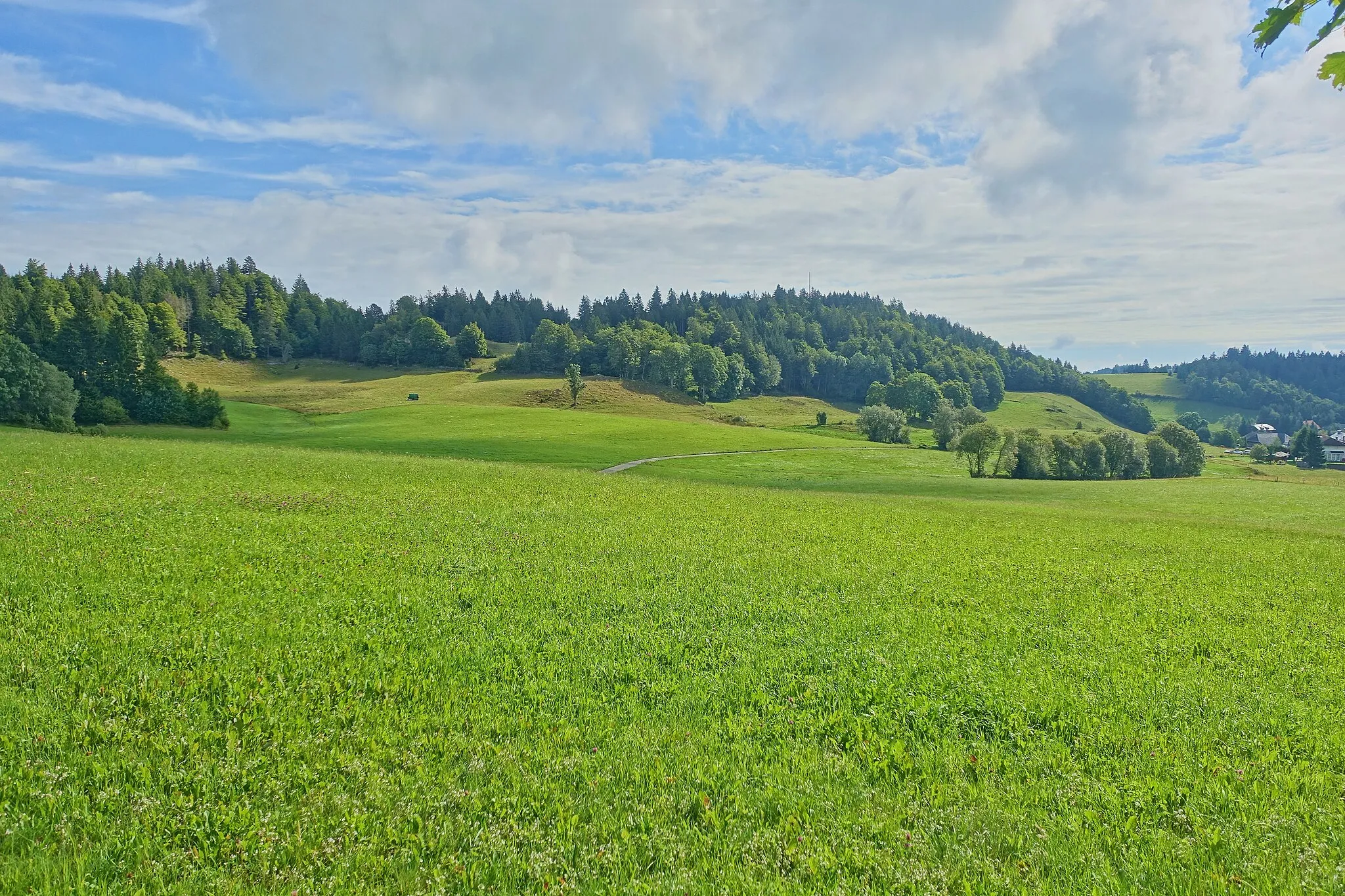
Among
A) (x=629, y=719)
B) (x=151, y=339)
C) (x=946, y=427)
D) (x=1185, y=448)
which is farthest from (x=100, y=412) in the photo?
(x=1185, y=448)

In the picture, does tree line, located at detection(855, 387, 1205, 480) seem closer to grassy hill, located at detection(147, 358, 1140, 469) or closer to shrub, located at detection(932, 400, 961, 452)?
shrub, located at detection(932, 400, 961, 452)

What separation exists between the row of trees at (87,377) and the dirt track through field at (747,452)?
51599 millimetres

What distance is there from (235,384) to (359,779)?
516ft

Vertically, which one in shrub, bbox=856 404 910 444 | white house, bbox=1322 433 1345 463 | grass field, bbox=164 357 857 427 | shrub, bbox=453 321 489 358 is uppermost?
shrub, bbox=453 321 489 358

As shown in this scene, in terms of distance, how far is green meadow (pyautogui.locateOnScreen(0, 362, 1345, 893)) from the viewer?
640 centimetres

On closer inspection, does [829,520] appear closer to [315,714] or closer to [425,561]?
[425,561]

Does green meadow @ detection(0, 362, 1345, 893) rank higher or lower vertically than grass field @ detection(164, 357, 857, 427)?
lower

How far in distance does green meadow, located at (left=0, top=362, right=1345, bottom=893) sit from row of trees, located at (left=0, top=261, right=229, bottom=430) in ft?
173

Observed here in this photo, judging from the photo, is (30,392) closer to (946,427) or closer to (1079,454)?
(1079,454)

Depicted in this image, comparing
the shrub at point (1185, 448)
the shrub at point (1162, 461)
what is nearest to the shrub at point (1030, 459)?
the shrub at point (1162, 461)

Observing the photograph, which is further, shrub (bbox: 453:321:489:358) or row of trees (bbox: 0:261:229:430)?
shrub (bbox: 453:321:489:358)

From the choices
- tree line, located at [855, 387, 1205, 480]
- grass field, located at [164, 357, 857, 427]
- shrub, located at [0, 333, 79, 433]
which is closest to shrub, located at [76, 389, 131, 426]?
shrub, located at [0, 333, 79, 433]

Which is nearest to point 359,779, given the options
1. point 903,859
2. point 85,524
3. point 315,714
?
point 315,714

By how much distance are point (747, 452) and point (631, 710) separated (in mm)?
80661
